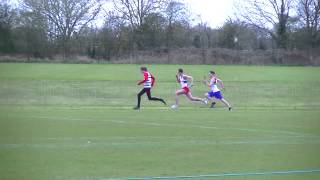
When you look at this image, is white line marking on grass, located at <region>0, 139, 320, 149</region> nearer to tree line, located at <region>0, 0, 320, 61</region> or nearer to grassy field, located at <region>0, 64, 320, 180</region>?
grassy field, located at <region>0, 64, 320, 180</region>

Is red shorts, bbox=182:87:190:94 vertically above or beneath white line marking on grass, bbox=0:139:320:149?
above

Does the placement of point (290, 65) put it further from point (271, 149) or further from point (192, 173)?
point (192, 173)

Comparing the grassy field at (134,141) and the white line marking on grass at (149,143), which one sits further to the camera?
the white line marking on grass at (149,143)

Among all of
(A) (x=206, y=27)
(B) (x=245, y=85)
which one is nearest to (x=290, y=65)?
(B) (x=245, y=85)

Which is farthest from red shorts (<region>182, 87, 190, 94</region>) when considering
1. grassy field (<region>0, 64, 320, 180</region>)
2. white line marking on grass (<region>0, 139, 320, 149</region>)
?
white line marking on grass (<region>0, 139, 320, 149</region>)

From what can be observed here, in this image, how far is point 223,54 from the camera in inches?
1934

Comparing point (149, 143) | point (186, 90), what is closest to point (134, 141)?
point (149, 143)

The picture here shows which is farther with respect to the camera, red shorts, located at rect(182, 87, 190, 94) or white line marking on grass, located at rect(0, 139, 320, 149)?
red shorts, located at rect(182, 87, 190, 94)

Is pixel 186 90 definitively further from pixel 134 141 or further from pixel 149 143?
pixel 149 143

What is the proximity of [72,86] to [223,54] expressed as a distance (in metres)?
21.0

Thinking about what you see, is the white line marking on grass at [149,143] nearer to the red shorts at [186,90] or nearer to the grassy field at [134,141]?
the grassy field at [134,141]

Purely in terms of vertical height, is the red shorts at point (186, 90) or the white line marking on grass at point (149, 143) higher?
the red shorts at point (186, 90)

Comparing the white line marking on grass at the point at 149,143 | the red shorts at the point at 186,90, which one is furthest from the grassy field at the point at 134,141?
the red shorts at the point at 186,90

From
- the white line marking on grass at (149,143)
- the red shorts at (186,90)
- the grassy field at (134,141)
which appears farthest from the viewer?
the red shorts at (186,90)
